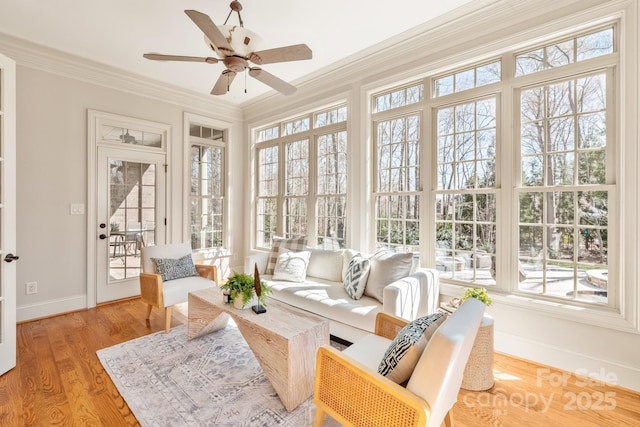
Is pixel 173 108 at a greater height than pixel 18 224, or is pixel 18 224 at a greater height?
pixel 173 108

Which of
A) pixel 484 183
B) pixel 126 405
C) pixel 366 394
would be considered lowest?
pixel 126 405

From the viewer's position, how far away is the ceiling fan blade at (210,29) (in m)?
1.73

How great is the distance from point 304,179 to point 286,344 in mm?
2999

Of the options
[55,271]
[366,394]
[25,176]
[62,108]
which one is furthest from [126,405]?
[62,108]

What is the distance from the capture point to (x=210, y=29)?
186 cm

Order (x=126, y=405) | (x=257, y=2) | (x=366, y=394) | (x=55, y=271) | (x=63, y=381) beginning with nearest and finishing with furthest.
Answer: (x=366, y=394) → (x=126, y=405) → (x=63, y=381) → (x=257, y=2) → (x=55, y=271)

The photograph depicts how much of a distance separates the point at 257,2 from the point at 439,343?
288 cm

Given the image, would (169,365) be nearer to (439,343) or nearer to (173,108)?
(439,343)

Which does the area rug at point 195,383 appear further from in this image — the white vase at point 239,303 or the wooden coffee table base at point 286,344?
the white vase at point 239,303

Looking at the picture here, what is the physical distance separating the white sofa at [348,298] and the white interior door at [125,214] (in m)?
2.08

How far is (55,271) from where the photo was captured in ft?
11.7

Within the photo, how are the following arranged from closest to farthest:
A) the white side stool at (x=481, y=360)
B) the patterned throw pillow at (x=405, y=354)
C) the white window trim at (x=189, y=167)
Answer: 1. the patterned throw pillow at (x=405, y=354)
2. the white side stool at (x=481, y=360)
3. the white window trim at (x=189, y=167)

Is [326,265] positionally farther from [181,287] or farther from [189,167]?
[189,167]

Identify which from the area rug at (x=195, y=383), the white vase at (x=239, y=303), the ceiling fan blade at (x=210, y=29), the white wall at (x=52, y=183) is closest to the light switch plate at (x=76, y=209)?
the white wall at (x=52, y=183)
